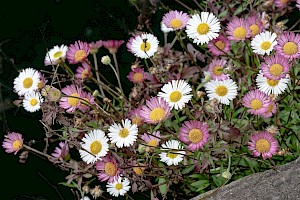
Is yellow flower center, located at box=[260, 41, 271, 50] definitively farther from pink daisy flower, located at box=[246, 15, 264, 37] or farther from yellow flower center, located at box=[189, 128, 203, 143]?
yellow flower center, located at box=[189, 128, 203, 143]

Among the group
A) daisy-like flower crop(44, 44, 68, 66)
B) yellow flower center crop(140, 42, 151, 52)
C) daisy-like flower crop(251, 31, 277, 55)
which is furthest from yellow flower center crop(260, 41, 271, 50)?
daisy-like flower crop(44, 44, 68, 66)

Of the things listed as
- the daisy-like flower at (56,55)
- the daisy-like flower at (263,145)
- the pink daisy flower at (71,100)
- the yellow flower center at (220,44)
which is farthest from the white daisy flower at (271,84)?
the daisy-like flower at (56,55)

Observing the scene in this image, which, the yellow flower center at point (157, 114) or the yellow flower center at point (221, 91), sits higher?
the yellow flower center at point (221, 91)

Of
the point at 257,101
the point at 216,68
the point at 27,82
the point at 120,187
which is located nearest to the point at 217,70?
the point at 216,68

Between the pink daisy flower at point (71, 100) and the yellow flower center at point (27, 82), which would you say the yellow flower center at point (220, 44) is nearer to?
the pink daisy flower at point (71, 100)

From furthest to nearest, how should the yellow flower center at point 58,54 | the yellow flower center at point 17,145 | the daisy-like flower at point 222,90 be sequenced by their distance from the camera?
the yellow flower center at point 58,54, the yellow flower center at point 17,145, the daisy-like flower at point 222,90

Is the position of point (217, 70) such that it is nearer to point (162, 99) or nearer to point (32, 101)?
point (162, 99)
